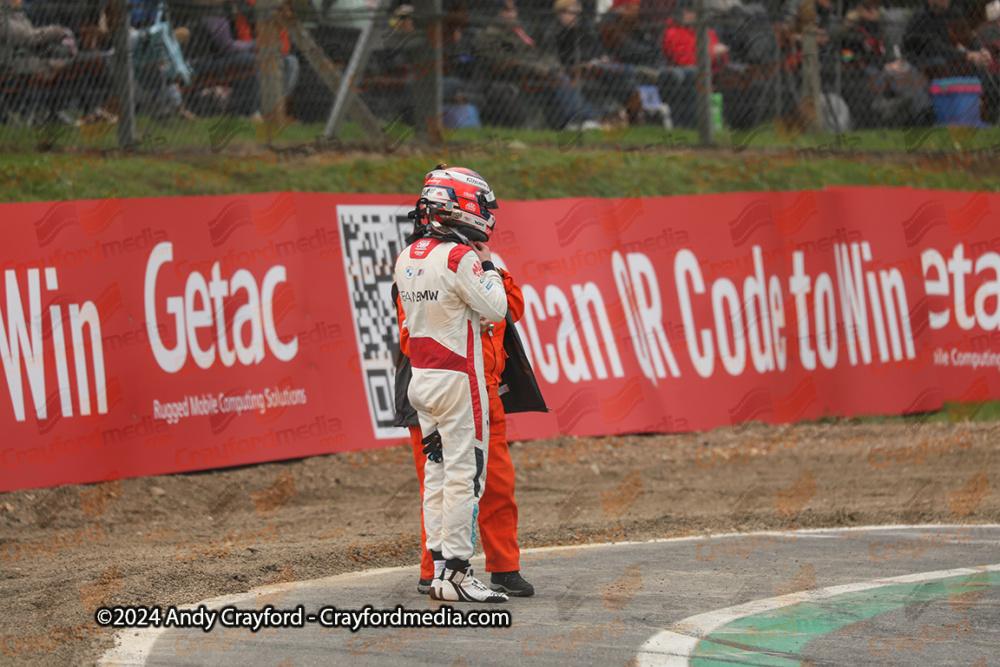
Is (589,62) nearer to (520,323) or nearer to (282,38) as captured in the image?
(282,38)

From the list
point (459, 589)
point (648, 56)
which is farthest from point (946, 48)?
point (459, 589)

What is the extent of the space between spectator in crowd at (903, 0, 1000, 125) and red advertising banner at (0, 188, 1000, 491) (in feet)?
9.57

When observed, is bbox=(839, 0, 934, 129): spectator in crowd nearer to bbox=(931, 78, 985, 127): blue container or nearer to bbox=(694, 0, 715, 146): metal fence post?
bbox=(931, 78, 985, 127): blue container

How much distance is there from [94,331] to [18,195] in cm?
214

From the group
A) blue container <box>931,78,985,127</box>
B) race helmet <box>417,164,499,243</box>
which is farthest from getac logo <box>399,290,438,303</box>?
blue container <box>931,78,985,127</box>

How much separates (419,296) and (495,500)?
3.57 ft

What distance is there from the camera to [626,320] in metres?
11.3

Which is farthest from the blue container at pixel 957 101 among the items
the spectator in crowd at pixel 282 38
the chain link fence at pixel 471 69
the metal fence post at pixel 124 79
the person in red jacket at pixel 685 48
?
the metal fence post at pixel 124 79

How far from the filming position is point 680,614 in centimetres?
520

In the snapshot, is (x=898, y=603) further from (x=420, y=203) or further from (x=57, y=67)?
(x=57, y=67)

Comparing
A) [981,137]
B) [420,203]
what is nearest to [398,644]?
[420,203]

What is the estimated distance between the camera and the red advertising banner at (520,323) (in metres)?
8.61

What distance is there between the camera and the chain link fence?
37.1 feet

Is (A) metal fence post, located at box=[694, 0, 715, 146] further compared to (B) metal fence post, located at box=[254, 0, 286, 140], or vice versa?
(A) metal fence post, located at box=[694, 0, 715, 146]
